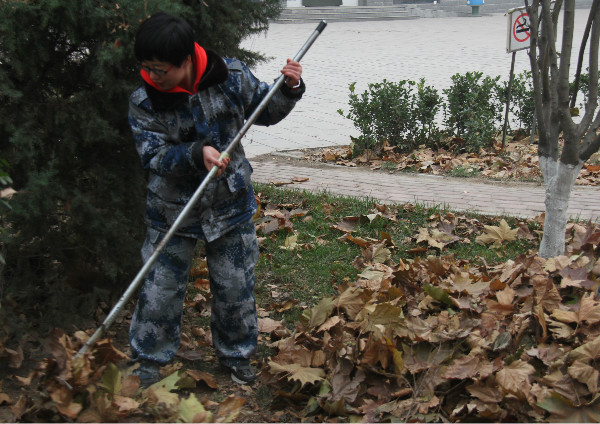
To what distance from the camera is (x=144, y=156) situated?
9.26 feet

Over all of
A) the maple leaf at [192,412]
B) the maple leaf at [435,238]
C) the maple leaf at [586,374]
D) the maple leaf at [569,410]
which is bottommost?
the maple leaf at [435,238]

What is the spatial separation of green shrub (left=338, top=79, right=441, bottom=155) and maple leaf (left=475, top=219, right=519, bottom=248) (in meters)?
2.70

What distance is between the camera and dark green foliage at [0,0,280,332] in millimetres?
2971

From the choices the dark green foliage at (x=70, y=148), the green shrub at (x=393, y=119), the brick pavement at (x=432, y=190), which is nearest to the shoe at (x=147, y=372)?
the dark green foliage at (x=70, y=148)

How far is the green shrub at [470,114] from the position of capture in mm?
7262

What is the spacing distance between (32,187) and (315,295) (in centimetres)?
180

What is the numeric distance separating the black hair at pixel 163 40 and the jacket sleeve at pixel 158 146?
0.28 metres

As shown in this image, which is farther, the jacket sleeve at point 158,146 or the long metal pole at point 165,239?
the jacket sleeve at point 158,146

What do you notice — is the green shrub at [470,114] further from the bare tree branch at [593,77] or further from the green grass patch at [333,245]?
the bare tree branch at [593,77]

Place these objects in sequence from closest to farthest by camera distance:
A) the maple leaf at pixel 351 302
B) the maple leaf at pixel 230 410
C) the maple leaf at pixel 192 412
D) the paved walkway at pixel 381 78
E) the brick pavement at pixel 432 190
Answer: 1. the maple leaf at pixel 192 412
2. the maple leaf at pixel 230 410
3. the maple leaf at pixel 351 302
4. the brick pavement at pixel 432 190
5. the paved walkway at pixel 381 78

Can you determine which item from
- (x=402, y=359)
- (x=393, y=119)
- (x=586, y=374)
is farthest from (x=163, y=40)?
(x=393, y=119)

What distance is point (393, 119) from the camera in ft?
24.2

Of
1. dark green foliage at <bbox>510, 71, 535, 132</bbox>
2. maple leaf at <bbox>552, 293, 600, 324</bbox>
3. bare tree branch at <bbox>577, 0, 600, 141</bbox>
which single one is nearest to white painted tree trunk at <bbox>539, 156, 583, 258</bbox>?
bare tree branch at <bbox>577, 0, 600, 141</bbox>

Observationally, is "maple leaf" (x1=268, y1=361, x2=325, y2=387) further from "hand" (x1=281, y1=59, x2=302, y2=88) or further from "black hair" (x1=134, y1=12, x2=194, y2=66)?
"black hair" (x1=134, y1=12, x2=194, y2=66)
